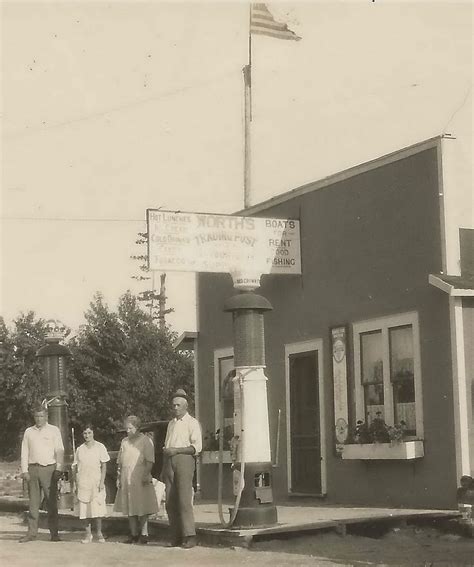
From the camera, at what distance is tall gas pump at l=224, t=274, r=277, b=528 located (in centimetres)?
1259

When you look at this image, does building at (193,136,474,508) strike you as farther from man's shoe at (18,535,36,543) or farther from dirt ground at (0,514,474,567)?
man's shoe at (18,535,36,543)

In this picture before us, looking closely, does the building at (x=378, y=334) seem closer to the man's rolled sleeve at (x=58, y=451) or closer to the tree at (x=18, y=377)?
the man's rolled sleeve at (x=58, y=451)

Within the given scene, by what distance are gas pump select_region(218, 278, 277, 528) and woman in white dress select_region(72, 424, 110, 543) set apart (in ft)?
5.77

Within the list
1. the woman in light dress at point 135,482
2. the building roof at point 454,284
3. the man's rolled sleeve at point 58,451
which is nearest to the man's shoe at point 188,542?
the woman in light dress at point 135,482

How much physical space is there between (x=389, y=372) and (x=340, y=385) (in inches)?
45.6

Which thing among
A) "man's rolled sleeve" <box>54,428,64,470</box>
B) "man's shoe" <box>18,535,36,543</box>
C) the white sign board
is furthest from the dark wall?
"man's shoe" <box>18,535,36,543</box>

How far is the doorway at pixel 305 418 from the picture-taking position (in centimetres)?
1689

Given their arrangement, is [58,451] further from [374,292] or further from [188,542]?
[374,292]

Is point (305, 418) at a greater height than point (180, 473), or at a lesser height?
greater

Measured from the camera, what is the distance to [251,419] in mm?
12922

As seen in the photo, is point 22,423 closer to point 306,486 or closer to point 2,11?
point 306,486

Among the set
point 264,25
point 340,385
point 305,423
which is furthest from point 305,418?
point 264,25

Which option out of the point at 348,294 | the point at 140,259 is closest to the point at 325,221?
the point at 348,294

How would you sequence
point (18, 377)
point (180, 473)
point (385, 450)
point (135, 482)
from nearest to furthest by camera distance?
point (180, 473) < point (135, 482) < point (385, 450) < point (18, 377)
